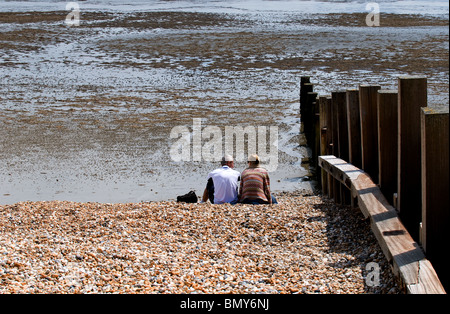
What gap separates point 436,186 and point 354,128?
296 centimetres

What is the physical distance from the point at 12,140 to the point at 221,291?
37.6ft

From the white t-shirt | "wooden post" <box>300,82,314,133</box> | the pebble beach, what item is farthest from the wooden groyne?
"wooden post" <box>300,82,314,133</box>

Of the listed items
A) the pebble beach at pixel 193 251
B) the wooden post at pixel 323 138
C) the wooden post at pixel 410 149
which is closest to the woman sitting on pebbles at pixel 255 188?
the pebble beach at pixel 193 251

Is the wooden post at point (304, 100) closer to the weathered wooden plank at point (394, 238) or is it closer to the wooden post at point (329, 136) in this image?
the wooden post at point (329, 136)

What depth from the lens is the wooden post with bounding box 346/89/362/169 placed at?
287 inches

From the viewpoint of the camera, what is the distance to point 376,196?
5824mm

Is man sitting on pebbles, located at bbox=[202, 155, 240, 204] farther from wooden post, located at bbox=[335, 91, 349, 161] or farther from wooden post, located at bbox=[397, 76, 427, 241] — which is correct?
wooden post, located at bbox=[397, 76, 427, 241]

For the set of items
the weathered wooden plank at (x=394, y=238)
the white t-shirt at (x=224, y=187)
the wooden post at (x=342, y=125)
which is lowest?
the white t-shirt at (x=224, y=187)

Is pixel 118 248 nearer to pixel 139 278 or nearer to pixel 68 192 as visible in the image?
pixel 139 278

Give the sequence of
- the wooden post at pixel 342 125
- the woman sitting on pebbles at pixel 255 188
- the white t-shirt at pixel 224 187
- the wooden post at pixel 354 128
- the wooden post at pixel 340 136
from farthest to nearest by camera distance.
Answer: the white t-shirt at pixel 224 187, the woman sitting on pebbles at pixel 255 188, the wooden post at pixel 342 125, the wooden post at pixel 340 136, the wooden post at pixel 354 128

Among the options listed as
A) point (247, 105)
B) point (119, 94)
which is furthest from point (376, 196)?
point (119, 94)

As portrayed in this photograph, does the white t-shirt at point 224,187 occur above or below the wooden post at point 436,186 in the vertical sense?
below

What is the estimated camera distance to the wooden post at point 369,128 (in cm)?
649

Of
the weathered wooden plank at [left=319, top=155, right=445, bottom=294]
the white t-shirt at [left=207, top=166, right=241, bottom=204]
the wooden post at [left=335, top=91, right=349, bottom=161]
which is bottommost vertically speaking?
the white t-shirt at [left=207, top=166, right=241, bottom=204]
